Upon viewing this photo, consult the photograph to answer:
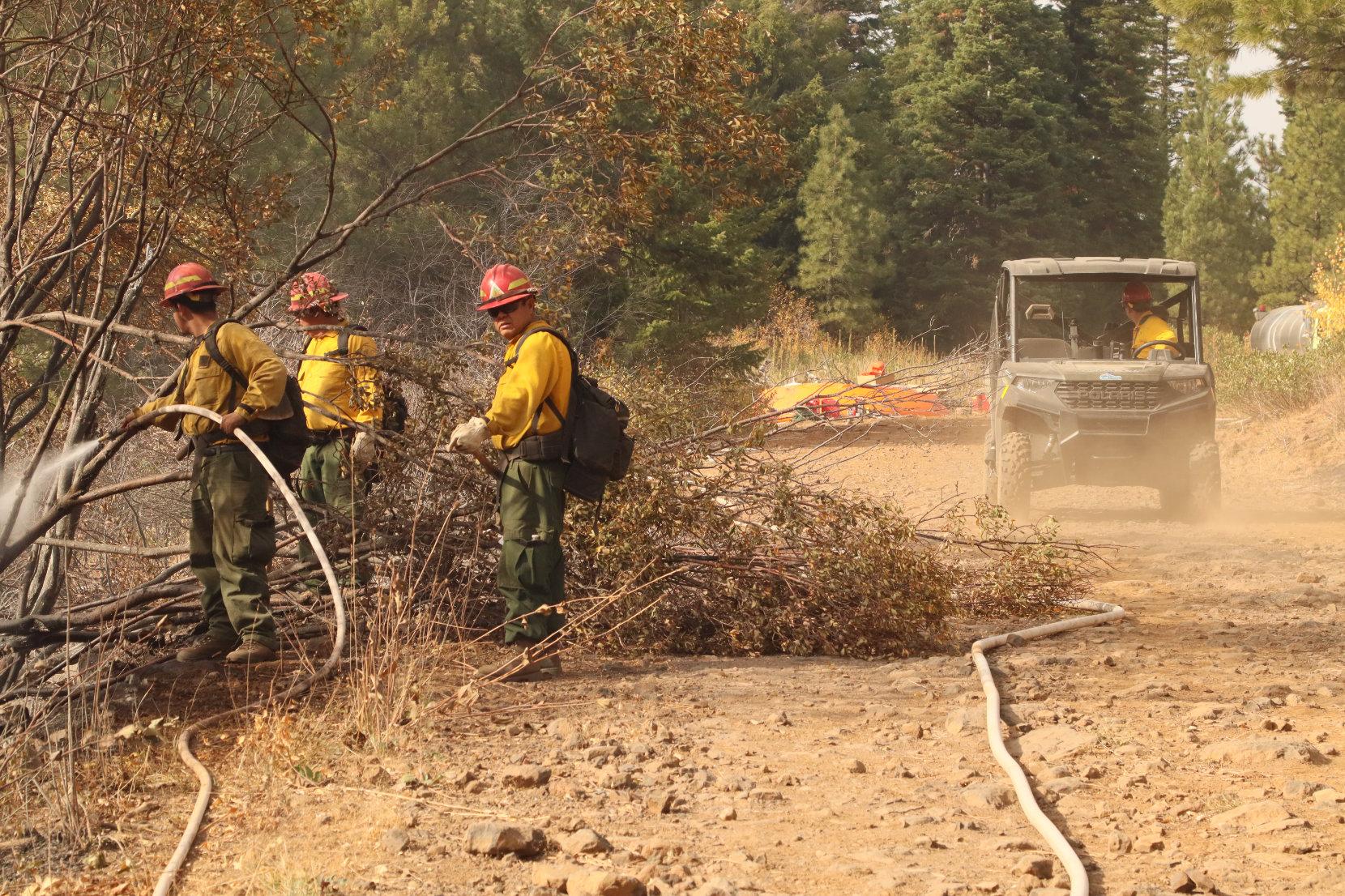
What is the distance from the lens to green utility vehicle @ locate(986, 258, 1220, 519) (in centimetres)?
1245

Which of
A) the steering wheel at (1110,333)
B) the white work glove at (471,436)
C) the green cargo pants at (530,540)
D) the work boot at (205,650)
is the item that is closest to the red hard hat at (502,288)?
the white work glove at (471,436)

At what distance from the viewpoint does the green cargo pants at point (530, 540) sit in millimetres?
6609

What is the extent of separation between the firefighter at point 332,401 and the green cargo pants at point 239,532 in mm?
595

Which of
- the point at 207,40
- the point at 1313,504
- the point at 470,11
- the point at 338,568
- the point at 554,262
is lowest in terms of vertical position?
the point at 1313,504

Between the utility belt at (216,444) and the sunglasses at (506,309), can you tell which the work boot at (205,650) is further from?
the sunglasses at (506,309)

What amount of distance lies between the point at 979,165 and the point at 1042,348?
28709mm

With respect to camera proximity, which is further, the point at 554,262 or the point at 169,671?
the point at 554,262

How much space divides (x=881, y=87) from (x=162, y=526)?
1328 inches

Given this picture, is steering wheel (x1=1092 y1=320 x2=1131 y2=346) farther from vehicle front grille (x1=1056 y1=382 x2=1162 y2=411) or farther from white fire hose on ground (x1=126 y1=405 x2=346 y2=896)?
white fire hose on ground (x1=126 y1=405 x2=346 y2=896)

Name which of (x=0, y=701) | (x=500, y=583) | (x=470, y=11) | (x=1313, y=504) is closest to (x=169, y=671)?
(x=0, y=701)

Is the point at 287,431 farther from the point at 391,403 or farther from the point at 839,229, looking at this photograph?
the point at 839,229

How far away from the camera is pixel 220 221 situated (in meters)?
8.34

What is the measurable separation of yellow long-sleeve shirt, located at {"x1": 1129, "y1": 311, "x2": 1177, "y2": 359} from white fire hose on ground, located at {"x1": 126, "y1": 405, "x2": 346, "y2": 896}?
8783 millimetres

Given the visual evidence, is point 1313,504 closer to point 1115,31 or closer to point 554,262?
point 554,262
